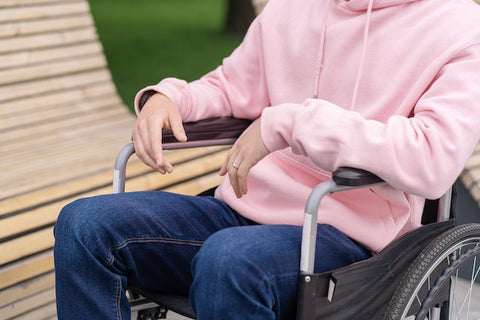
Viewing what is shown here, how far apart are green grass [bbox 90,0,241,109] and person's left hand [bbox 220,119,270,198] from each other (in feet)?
15.1

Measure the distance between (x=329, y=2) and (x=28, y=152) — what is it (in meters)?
1.76

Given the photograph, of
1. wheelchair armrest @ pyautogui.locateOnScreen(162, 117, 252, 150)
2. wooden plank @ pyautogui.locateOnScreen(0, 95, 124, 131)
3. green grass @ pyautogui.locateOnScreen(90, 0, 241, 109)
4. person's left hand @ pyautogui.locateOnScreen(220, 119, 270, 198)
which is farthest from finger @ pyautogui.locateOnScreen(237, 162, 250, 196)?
green grass @ pyautogui.locateOnScreen(90, 0, 241, 109)

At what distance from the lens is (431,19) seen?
1.88 metres

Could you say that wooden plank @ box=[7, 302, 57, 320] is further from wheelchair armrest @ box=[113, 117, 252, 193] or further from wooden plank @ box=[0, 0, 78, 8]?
wooden plank @ box=[0, 0, 78, 8]

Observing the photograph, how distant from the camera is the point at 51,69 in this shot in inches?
153

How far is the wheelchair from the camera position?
169cm

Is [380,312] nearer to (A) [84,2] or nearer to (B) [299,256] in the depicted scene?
(B) [299,256]

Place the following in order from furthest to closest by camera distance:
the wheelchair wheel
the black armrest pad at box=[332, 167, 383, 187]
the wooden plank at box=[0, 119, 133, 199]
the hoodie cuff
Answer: the wooden plank at box=[0, 119, 133, 199]
the hoodie cuff
the wheelchair wheel
the black armrest pad at box=[332, 167, 383, 187]

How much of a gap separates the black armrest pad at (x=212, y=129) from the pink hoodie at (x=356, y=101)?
4cm

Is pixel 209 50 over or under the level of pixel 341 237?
under

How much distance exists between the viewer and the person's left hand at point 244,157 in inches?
71.2

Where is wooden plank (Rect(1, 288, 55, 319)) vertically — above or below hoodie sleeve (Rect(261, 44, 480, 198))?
below

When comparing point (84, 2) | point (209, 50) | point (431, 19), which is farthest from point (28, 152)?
point (209, 50)

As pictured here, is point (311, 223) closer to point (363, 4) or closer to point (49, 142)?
point (363, 4)
